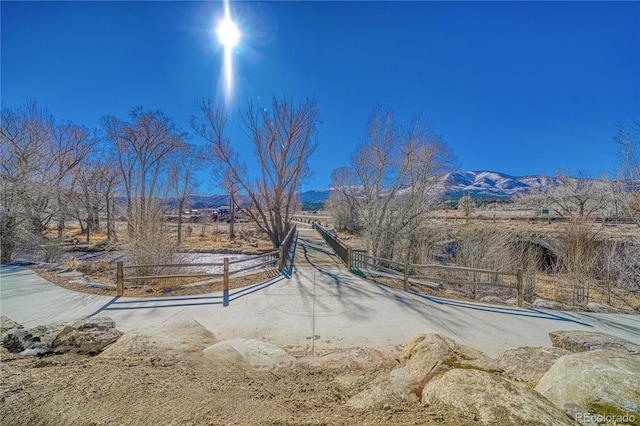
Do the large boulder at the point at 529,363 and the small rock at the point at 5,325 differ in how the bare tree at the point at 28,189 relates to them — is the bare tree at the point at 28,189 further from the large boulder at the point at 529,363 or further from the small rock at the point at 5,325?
the large boulder at the point at 529,363

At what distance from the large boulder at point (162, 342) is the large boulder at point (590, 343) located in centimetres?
577

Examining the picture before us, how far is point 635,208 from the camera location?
29.2ft

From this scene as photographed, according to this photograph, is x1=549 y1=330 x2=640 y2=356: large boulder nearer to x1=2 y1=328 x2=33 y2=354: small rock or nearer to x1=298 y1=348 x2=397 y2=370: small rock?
x1=298 y1=348 x2=397 y2=370: small rock

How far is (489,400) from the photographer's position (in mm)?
2119

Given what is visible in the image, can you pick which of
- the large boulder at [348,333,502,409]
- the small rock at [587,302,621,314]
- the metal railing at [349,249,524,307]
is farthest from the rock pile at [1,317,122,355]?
the small rock at [587,302,621,314]

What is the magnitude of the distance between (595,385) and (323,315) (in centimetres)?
428

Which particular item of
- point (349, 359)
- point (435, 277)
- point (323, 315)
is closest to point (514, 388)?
point (349, 359)

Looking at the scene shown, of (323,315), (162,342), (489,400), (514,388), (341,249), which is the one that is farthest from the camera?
(341,249)

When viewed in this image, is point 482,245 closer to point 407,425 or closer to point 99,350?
point 407,425

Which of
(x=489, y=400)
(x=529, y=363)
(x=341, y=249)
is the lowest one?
(x=529, y=363)

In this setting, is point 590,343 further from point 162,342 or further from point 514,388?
point 162,342

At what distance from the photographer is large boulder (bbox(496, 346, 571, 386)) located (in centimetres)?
299

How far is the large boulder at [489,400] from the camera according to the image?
1930 mm

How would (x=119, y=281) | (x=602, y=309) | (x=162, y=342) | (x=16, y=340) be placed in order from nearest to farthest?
(x=16, y=340) < (x=162, y=342) < (x=119, y=281) < (x=602, y=309)
